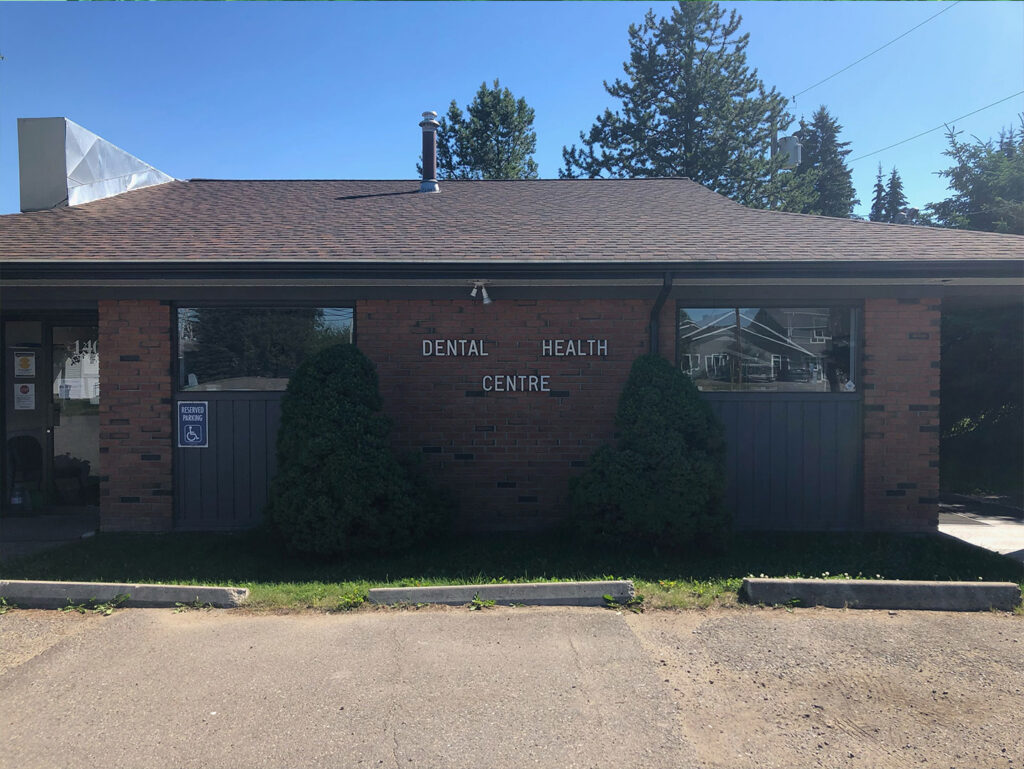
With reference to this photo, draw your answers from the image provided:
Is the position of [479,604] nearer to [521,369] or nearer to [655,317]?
[521,369]

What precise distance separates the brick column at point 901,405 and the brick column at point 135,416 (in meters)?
7.23

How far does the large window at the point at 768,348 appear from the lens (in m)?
7.43

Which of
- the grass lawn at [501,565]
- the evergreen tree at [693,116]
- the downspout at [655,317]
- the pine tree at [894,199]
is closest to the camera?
the grass lawn at [501,565]

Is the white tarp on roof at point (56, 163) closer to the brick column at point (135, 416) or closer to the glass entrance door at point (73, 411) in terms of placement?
the glass entrance door at point (73, 411)

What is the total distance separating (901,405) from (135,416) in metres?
7.90

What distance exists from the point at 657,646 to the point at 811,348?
4.20 m

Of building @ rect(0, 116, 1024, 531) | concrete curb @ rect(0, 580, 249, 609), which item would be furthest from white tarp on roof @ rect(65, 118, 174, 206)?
concrete curb @ rect(0, 580, 249, 609)

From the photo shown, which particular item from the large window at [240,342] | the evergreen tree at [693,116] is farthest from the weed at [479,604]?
the evergreen tree at [693,116]

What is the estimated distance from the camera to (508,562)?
6211mm

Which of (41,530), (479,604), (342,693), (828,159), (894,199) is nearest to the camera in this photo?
(342,693)

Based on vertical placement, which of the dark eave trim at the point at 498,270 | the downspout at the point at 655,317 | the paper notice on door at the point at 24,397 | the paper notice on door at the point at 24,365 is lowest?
the paper notice on door at the point at 24,397

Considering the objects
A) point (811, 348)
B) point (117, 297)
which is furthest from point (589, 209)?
point (117, 297)

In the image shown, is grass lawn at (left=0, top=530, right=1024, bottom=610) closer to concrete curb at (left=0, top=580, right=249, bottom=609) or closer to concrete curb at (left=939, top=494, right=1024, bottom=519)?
concrete curb at (left=0, top=580, right=249, bottom=609)

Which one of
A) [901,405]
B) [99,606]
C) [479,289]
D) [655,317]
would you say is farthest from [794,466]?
[99,606]
